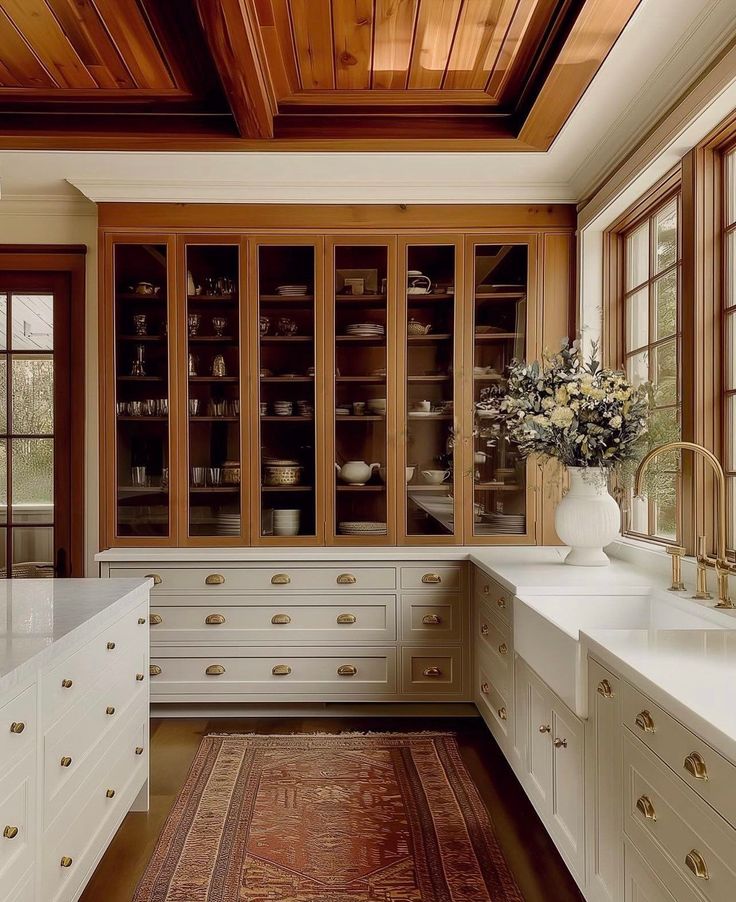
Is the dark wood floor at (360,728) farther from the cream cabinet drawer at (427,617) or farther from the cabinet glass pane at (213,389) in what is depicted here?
the cabinet glass pane at (213,389)

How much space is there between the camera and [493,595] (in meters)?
3.05

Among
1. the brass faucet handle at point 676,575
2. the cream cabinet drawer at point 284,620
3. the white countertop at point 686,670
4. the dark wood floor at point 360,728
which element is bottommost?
the dark wood floor at point 360,728

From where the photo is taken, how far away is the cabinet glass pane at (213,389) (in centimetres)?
361

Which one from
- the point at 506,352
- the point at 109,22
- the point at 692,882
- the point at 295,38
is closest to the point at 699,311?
the point at 506,352

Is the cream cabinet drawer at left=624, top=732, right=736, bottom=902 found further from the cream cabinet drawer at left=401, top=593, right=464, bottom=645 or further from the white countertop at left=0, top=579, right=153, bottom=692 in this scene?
the cream cabinet drawer at left=401, top=593, right=464, bottom=645

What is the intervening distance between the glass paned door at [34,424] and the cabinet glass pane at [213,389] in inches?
29.8

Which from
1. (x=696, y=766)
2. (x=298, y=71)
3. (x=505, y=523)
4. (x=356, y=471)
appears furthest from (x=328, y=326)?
(x=696, y=766)

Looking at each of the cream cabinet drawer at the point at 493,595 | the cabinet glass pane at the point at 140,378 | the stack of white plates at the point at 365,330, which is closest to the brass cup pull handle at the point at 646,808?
the cream cabinet drawer at the point at 493,595

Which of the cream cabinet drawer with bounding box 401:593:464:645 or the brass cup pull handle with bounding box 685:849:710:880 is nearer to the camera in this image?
the brass cup pull handle with bounding box 685:849:710:880

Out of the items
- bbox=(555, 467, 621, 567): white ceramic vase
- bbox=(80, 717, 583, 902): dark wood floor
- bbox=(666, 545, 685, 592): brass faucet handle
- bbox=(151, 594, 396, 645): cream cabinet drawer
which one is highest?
bbox=(555, 467, 621, 567): white ceramic vase

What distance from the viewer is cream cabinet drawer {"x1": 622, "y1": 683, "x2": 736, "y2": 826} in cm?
115

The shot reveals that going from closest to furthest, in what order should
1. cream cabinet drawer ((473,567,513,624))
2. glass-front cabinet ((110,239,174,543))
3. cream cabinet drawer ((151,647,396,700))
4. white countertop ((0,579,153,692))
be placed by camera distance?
white countertop ((0,579,153,692)) < cream cabinet drawer ((473,567,513,624)) < cream cabinet drawer ((151,647,396,700)) < glass-front cabinet ((110,239,174,543))

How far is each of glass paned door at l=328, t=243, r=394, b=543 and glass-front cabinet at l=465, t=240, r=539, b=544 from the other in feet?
1.41

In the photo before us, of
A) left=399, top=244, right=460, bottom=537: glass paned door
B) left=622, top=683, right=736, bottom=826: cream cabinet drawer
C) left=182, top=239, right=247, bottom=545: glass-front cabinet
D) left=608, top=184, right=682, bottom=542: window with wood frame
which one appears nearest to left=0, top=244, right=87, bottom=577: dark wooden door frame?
left=182, top=239, right=247, bottom=545: glass-front cabinet
